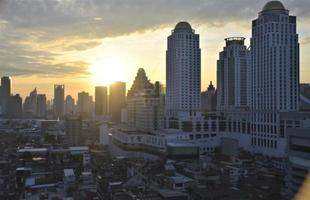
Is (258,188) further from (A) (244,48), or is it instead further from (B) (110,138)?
(A) (244,48)

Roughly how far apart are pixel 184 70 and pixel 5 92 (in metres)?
18.8

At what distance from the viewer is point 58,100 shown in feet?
103

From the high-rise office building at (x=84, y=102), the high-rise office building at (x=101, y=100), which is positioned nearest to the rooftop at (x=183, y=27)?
the high-rise office building at (x=101, y=100)

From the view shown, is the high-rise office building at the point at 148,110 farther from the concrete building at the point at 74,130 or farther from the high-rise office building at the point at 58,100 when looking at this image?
the high-rise office building at the point at 58,100

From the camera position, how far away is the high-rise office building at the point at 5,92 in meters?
27.0

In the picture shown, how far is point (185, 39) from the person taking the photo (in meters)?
13.0

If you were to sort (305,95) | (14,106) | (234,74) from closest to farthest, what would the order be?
(234,74)
(305,95)
(14,106)

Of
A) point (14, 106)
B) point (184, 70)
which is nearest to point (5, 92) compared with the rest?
point (14, 106)

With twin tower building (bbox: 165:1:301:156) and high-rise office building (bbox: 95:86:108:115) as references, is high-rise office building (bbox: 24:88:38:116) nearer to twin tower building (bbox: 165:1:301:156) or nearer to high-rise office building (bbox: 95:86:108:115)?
high-rise office building (bbox: 95:86:108:115)

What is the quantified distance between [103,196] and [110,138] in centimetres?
691

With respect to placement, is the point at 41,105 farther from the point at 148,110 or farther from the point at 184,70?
the point at 148,110

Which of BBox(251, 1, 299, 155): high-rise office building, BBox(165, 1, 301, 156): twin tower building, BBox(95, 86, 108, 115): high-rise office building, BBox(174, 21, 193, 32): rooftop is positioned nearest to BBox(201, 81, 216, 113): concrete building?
BBox(165, 1, 301, 156): twin tower building

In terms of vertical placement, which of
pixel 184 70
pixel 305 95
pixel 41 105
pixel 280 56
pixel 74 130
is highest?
pixel 280 56

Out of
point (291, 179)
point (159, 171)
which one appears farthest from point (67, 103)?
point (291, 179)
